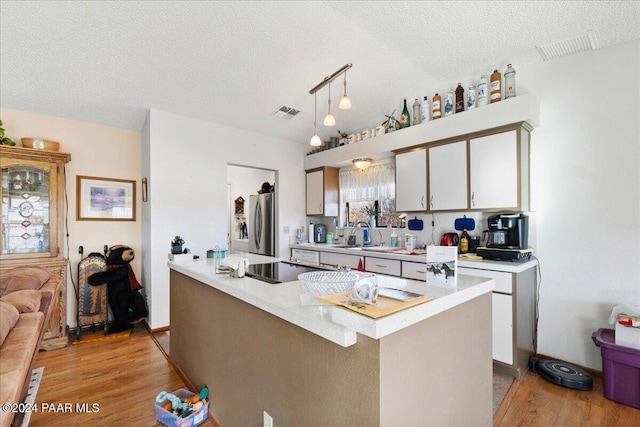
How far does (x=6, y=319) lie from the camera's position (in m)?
1.06

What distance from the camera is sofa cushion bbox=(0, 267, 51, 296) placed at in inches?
62.2

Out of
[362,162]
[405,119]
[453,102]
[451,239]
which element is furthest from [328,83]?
[451,239]

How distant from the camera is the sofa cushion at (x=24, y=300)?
1294 mm

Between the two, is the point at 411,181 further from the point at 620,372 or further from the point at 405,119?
the point at 620,372

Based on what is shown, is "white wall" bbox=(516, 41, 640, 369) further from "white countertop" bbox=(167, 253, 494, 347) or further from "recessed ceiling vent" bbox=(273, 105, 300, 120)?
"recessed ceiling vent" bbox=(273, 105, 300, 120)

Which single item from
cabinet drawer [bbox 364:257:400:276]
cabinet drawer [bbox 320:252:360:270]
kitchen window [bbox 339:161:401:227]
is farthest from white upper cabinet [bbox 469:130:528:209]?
cabinet drawer [bbox 320:252:360:270]

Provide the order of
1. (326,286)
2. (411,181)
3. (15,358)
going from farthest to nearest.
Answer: (411,181), (326,286), (15,358)

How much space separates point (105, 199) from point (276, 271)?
3102 mm

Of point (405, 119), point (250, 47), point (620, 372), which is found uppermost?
point (250, 47)

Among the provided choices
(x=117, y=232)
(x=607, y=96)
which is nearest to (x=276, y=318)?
(x=607, y=96)

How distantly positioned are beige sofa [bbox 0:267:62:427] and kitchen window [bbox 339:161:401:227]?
3450 mm

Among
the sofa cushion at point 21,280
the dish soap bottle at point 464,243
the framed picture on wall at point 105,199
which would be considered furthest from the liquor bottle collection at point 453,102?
the sofa cushion at point 21,280

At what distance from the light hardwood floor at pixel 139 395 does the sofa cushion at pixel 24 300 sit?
1039 mm

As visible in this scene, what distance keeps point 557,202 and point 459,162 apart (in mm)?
912
